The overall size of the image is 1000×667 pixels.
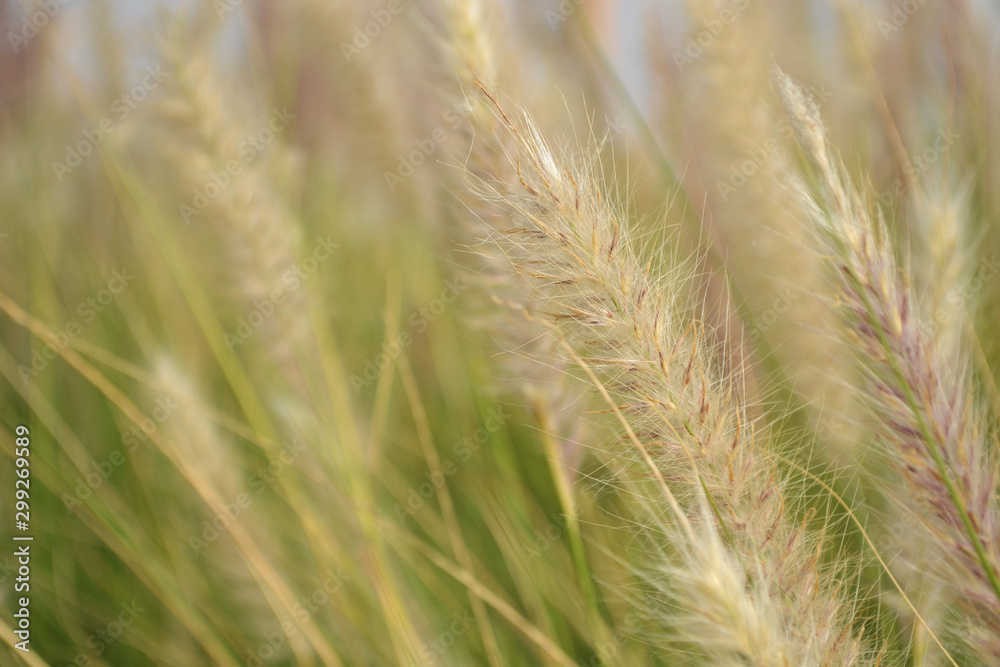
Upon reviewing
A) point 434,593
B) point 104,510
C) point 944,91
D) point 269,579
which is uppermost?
point 104,510

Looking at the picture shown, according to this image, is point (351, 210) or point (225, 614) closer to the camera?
point (225, 614)

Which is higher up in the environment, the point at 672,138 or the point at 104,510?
the point at 104,510

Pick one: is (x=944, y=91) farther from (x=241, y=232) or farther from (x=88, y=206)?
(x=88, y=206)

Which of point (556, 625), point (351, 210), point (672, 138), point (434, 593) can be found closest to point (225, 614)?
point (434, 593)

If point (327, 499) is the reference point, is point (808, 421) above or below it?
below

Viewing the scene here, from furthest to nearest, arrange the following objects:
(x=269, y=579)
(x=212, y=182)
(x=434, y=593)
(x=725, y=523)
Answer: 1. (x=434, y=593)
2. (x=212, y=182)
3. (x=269, y=579)
4. (x=725, y=523)

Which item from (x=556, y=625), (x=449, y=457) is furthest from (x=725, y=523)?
(x=449, y=457)

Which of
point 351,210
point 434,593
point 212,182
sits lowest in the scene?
point 434,593

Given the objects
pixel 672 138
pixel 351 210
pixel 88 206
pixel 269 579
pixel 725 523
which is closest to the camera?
pixel 725 523

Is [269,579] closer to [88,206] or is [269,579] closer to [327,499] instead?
[327,499]
